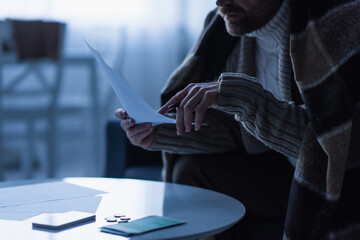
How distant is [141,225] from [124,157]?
98 centimetres

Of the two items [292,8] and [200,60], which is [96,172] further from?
[292,8]

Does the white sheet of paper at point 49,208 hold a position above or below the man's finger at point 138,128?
below

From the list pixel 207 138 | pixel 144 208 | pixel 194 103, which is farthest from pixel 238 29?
pixel 144 208

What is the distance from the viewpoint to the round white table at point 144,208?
2.62 ft

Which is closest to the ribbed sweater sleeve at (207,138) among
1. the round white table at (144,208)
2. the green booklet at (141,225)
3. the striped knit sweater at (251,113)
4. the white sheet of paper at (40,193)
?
the striped knit sweater at (251,113)

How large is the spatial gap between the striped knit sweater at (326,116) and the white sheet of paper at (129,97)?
0.41 ft

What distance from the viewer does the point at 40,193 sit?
1.06m

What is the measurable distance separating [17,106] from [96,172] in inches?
25.0

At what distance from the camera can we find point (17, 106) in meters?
2.39

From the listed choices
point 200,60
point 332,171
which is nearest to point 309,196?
point 332,171

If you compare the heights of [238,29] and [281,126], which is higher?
[238,29]

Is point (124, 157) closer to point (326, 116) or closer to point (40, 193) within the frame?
point (40, 193)

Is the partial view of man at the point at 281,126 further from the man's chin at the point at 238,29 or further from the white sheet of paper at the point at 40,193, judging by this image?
the white sheet of paper at the point at 40,193

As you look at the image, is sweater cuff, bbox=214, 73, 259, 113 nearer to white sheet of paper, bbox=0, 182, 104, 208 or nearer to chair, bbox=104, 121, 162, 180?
white sheet of paper, bbox=0, 182, 104, 208
